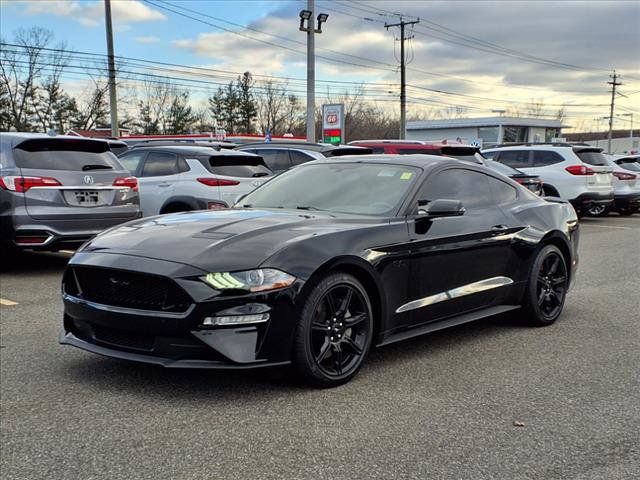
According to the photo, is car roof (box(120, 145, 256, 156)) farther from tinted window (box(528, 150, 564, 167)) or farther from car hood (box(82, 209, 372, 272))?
tinted window (box(528, 150, 564, 167))

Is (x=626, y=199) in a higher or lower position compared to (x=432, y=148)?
lower

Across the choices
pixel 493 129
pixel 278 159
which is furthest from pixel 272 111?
pixel 278 159

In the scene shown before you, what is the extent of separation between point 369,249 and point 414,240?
0.49 meters

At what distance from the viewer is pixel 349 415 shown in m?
3.77

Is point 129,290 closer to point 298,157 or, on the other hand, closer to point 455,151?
point 298,157

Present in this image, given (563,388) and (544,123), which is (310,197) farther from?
(544,123)

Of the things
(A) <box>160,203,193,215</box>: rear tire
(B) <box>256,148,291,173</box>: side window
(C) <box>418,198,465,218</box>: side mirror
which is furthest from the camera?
(B) <box>256,148,291,173</box>: side window

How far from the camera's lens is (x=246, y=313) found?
379cm

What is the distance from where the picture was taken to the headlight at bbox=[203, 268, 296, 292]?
3787 mm

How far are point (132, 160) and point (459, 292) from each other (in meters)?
7.37

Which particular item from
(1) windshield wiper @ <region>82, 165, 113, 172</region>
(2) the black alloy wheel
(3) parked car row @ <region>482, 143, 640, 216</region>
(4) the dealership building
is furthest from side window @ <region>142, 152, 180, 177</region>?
(4) the dealership building

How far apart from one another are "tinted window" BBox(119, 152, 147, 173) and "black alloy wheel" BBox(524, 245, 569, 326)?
6927 mm

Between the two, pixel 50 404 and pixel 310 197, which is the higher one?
pixel 310 197

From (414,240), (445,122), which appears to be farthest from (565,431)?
(445,122)
